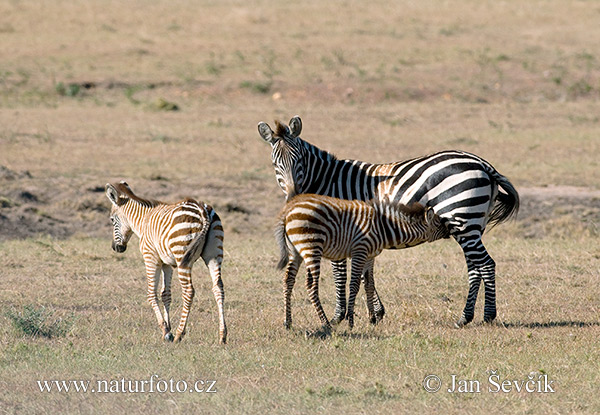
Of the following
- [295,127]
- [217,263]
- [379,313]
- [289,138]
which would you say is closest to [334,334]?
[379,313]

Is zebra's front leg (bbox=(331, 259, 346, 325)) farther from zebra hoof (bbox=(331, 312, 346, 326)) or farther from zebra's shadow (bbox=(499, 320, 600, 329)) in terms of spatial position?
zebra's shadow (bbox=(499, 320, 600, 329))

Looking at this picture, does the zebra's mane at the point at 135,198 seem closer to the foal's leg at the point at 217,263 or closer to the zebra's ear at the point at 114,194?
Answer: the zebra's ear at the point at 114,194

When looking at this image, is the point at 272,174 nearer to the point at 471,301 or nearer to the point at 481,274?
the point at 481,274

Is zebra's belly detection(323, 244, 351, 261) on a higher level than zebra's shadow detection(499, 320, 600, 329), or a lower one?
higher

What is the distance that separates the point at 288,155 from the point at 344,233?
1126mm

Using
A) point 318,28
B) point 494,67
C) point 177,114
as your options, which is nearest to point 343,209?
point 177,114

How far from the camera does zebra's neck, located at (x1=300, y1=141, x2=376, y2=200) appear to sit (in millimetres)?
10266

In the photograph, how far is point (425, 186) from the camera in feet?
32.4

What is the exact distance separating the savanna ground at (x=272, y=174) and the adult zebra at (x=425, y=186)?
536 mm

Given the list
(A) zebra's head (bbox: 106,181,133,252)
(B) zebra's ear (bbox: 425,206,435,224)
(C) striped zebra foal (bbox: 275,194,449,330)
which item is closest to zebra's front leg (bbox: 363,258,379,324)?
(C) striped zebra foal (bbox: 275,194,449,330)

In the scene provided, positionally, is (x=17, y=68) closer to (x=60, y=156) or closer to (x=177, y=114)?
(x=177, y=114)

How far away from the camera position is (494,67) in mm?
33250

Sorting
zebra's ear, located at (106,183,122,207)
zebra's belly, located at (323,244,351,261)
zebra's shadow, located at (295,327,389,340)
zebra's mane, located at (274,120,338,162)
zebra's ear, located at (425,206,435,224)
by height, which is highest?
zebra's mane, located at (274,120,338,162)

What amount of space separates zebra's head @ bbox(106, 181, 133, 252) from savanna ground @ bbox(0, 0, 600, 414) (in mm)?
817
